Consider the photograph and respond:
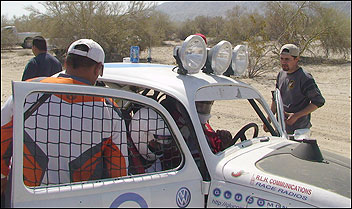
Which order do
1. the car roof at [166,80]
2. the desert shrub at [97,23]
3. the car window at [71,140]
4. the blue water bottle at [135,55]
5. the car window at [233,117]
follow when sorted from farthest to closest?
1. the desert shrub at [97,23]
2. the car window at [233,117]
3. the blue water bottle at [135,55]
4. the car roof at [166,80]
5. the car window at [71,140]

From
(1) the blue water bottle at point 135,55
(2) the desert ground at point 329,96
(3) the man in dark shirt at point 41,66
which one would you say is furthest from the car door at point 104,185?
(2) the desert ground at point 329,96

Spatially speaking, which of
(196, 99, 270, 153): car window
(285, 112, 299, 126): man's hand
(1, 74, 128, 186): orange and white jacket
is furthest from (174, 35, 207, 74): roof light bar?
(196, 99, 270, 153): car window

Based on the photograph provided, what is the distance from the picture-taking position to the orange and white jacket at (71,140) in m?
2.11

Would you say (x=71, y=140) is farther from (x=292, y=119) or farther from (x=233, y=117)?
(x=233, y=117)

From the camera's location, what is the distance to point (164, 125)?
8.29 ft

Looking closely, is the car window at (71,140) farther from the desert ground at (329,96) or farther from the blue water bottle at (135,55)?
the desert ground at (329,96)

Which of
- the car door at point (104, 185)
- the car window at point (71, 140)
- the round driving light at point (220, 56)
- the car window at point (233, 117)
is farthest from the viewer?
the car window at point (233, 117)

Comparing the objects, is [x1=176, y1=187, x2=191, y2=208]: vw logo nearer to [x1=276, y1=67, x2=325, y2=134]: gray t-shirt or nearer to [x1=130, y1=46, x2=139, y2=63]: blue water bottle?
[x1=130, y1=46, x2=139, y2=63]: blue water bottle

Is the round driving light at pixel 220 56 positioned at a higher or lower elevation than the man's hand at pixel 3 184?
higher

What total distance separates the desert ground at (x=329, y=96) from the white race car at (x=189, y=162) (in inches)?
171

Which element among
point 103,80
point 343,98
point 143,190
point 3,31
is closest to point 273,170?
point 143,190

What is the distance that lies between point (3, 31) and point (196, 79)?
32213 millimetres

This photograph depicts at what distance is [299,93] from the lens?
430 cm

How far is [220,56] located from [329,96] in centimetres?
951
